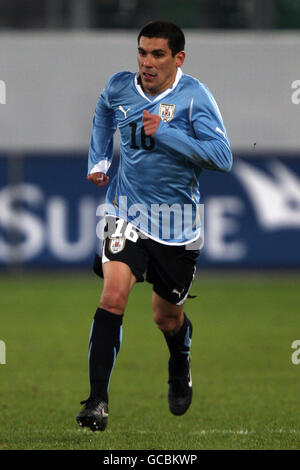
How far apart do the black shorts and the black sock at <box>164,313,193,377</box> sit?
49 centimetres

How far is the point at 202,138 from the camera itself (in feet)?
17.3

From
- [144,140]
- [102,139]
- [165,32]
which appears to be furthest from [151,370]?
[165,32]

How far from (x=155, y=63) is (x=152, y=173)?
61 centimetres

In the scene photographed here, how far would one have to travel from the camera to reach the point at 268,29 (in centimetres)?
1504

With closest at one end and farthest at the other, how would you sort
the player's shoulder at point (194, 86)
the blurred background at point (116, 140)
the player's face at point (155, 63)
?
the player's face at point (155, 63) → the player's shoulder at point (194, 86) → the blurred background at point (116, 140)

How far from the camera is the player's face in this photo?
5.31 m

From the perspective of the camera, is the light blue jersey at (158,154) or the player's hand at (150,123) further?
the light blue jersey at (158,154)

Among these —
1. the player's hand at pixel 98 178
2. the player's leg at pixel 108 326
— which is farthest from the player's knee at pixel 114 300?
the player's hand at pixel 98 178

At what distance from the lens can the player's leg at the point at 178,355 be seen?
6117 millimetres

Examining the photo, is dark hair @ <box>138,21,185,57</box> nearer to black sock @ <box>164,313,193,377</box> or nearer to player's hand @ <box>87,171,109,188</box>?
player's hand @ <box>87,171,109,188</box>

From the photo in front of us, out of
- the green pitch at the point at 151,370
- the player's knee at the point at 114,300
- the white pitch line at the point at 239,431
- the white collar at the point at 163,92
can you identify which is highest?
the white collar at the point at 163,92

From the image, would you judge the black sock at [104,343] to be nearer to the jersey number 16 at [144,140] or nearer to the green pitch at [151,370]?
the green pitch at [151,370]

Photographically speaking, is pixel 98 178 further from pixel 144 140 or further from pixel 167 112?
pixel 167 112
